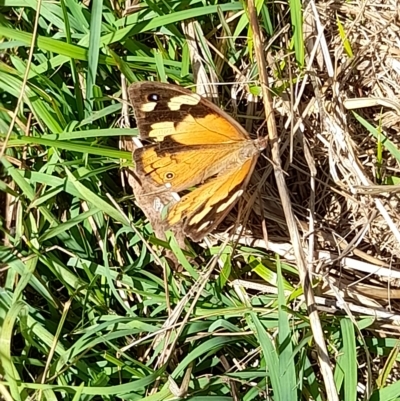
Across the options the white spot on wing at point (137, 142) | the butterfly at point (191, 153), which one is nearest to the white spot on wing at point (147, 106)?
the butterfly at point (191, 153)

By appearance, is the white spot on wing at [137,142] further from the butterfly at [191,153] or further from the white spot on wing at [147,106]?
the white spot on wing at [147,106]

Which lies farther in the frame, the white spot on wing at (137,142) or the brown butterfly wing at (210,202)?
the white spot on wing at (137,142)

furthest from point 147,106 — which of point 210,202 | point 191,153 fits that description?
point 210,202

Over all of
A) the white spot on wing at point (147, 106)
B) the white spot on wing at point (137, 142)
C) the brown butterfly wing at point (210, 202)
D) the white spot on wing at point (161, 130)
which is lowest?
the brown butterfly wing at point (210, 202)

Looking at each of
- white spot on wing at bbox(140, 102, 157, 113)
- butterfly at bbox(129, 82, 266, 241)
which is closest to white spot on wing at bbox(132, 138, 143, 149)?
butterfly at bbox(129, 82, 266, 241)

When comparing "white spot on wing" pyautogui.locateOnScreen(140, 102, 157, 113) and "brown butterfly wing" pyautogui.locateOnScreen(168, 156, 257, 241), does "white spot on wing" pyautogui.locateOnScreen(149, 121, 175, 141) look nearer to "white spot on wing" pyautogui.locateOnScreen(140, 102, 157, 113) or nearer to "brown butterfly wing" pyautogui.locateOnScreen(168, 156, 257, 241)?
"white spot on wing" pyautogui.locateOnScreen(140, 102, 157, 113)

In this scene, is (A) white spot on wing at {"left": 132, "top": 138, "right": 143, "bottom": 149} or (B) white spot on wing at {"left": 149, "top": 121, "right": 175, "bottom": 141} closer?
(B) white spot on wing at {"left": 149, "top": 121, "right": 175, "bottom": 141}

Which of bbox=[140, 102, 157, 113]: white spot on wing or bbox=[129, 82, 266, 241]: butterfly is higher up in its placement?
bbox=[140, 102, 157, 113]: white spot on wing

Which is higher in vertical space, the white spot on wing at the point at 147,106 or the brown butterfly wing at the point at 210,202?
the white spot on wing at the point at 147,106

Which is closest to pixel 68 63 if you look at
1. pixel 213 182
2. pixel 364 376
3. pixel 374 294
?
pixel 213 182
